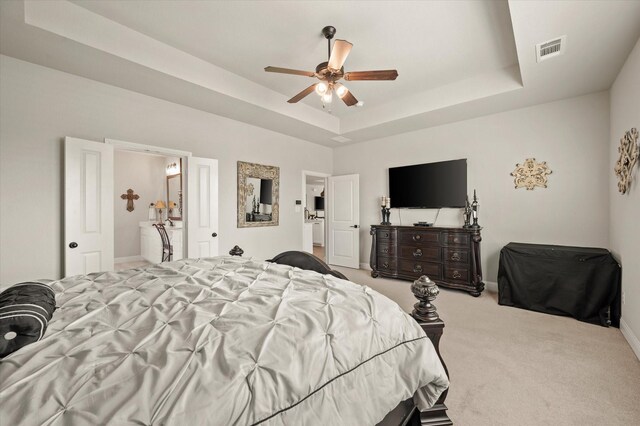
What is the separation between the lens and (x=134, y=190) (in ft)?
22.2

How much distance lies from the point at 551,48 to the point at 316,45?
2181 millimetres

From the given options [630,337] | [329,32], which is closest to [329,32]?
[329,32]

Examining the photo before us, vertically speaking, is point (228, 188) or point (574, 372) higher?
point (228, 188)

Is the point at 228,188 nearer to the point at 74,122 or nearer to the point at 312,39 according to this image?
the point at 74,122

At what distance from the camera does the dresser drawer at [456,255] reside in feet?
13.4

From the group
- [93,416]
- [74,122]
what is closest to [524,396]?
[93,416]

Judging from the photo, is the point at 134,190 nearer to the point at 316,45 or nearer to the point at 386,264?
the point at 316,45

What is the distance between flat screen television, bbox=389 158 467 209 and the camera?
451 centimetres

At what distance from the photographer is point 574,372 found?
2.12 meters

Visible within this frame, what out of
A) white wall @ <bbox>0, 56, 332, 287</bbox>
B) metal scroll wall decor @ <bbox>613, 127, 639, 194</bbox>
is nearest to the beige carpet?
metal scroll wall decor @ <bbox>613, 127, 639, 194</bbox>

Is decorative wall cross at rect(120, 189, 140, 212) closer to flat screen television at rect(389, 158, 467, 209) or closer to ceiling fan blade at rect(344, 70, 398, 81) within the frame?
flat screen television at rect(389, 158, 467, 209)

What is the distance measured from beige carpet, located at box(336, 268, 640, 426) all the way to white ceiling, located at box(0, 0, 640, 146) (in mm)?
2662

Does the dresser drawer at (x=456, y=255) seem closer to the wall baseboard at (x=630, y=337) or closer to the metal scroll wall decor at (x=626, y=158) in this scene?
the wall baseboard at (x=630, y=337)

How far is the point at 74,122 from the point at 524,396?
4.67 meters
